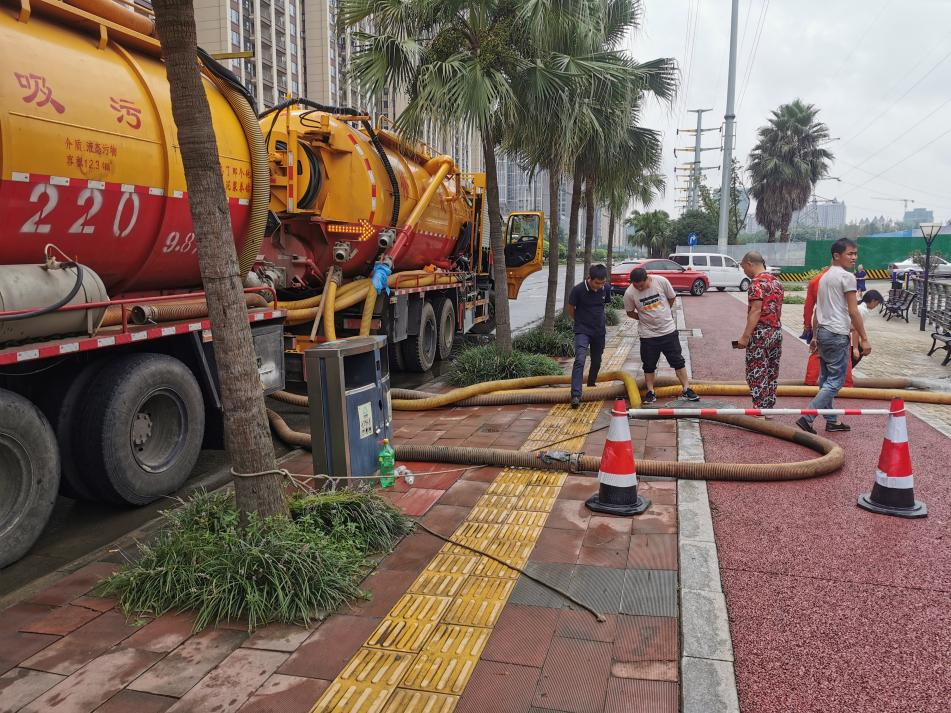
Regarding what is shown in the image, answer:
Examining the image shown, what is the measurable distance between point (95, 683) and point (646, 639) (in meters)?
2.33

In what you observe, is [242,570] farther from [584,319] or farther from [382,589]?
[584,319]

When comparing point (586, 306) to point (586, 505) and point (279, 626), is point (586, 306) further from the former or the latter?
point (279, 626)

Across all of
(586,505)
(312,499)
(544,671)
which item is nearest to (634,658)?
(544,671)

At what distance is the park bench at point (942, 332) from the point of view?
10.8 m

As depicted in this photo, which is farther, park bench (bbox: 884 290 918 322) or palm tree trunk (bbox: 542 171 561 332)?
park bench (bbox: 884 290 918 322)

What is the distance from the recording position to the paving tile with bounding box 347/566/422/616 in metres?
3.55

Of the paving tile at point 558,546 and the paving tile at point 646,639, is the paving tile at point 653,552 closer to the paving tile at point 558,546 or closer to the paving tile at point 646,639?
the paving tile at point 558,546

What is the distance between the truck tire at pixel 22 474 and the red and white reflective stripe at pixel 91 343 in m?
0.23

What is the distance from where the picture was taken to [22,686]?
295 cm

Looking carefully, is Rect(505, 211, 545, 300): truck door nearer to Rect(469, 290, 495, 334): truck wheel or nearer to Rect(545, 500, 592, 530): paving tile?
Rect(469, 290, 495, 334): truck wheel

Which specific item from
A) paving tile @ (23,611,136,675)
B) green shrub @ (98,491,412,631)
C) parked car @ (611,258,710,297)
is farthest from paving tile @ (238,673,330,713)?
parked car @ (611,258,710,297)

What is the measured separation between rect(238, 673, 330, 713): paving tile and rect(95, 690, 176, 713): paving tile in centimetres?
31

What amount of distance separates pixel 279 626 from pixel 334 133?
6.45 m

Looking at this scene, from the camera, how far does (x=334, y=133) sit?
27.9 feet
